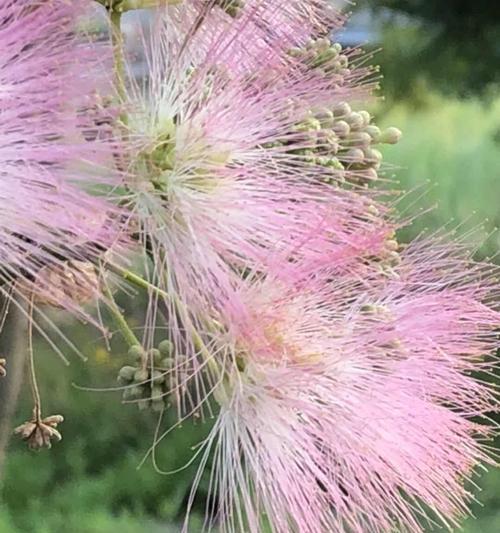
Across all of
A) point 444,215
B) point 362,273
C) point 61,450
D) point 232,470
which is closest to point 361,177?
point 362,273

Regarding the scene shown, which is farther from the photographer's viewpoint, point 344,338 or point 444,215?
point 444,215

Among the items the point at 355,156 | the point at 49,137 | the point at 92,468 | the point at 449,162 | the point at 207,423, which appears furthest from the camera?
the point at 449,162

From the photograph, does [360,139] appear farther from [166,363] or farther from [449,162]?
[449,162]

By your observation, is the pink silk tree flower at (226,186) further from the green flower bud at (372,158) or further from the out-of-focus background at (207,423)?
the out-of-focus background at (207,423)

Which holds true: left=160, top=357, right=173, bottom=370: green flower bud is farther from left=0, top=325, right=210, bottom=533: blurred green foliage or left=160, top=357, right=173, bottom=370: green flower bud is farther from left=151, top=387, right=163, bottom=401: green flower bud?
left=0, top=325, right=210, bottom=533: blurred green foliage

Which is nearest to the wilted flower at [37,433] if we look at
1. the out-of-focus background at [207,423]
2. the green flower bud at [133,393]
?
the green flower bud at [133,393]

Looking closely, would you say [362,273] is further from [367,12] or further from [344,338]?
[367,12]

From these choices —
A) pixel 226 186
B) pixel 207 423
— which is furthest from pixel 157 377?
pixel 207 423
